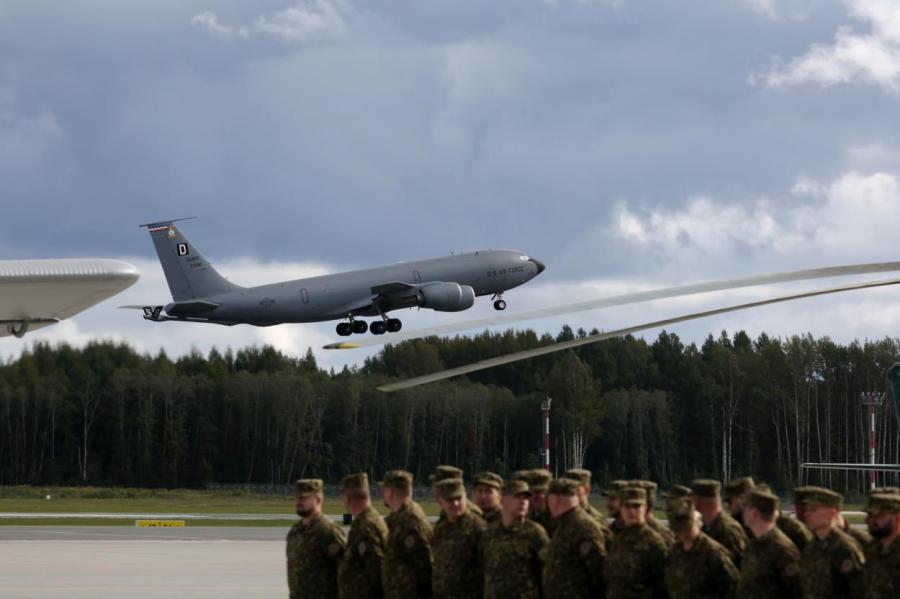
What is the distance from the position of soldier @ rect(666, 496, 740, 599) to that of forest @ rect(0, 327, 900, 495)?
65.1 m

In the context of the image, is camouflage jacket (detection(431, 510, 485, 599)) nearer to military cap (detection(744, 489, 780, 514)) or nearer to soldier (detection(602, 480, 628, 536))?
soldier (detection(602, 480, 628, 536))

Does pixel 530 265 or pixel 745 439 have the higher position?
pixel 530 265

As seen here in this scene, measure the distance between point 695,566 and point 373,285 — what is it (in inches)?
1764

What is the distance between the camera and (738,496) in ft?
32.9

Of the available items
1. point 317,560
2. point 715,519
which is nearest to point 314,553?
point 317,560

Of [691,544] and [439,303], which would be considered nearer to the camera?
[691,544]

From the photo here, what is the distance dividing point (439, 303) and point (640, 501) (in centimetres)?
4374

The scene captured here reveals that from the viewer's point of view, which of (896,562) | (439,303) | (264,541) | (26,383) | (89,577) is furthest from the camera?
(26,383)

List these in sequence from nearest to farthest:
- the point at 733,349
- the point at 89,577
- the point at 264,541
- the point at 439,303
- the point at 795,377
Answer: the point at 89,577
the point at 264,541
the point at 439,303
the point at 795,377
the point at 733,349

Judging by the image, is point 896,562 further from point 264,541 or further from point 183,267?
point 183,267

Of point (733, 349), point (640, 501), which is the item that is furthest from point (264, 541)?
point (733, 349)

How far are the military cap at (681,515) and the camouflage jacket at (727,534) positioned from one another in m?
0.55

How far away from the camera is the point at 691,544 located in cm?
→ 856

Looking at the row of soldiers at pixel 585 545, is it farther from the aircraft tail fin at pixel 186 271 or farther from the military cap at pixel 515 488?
the aircraft tail fin at pixel 186 271
